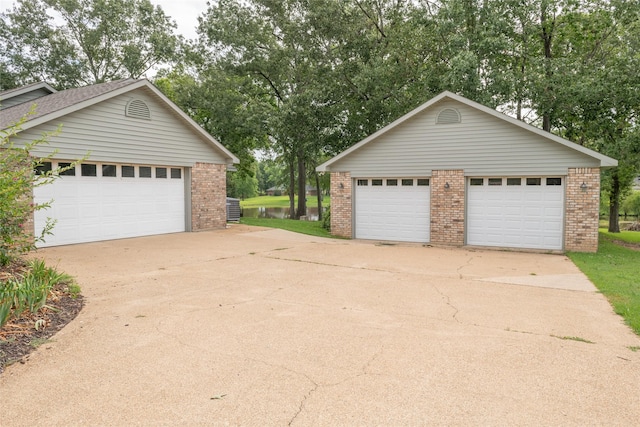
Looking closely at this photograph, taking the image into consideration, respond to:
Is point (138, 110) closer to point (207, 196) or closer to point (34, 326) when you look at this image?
point (207, 196)

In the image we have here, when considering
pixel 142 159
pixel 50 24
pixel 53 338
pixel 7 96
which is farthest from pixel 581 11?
pixel 50 24

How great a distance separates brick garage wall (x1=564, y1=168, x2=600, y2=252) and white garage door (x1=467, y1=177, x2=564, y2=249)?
202 millimetres

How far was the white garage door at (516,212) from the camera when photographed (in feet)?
40.9

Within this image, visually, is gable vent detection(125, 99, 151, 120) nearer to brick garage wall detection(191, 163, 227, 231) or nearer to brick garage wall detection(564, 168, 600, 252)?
brick garage wall detection(191, 163, 227, 231)

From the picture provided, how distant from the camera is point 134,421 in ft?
9.79

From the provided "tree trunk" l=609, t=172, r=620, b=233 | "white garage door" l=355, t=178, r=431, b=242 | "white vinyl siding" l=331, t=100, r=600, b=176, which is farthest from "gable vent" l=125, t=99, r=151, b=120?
"tree trunk" l=609, t=172, r=620, b=233

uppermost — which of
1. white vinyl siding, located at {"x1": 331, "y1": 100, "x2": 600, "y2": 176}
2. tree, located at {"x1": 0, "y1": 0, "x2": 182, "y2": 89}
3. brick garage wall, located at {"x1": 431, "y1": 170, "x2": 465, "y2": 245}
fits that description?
tree, located at {"x1": 0, "y1": 0, "x2": 182, "y2": 89}

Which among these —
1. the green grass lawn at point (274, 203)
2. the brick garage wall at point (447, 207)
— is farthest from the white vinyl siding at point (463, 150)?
the green grass lawn at point (274, 203)

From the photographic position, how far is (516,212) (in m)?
12.9

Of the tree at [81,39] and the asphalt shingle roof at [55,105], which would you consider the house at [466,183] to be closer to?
the asphalt shingle roof at [55,105]

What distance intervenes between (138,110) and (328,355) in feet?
38.0

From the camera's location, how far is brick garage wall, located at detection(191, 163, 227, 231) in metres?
15.1

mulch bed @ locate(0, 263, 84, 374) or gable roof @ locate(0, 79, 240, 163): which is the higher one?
gable roof @ locate(0, 79, 240, 163)

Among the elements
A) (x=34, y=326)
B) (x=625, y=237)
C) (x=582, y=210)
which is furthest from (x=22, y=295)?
(x=625, y=237)
